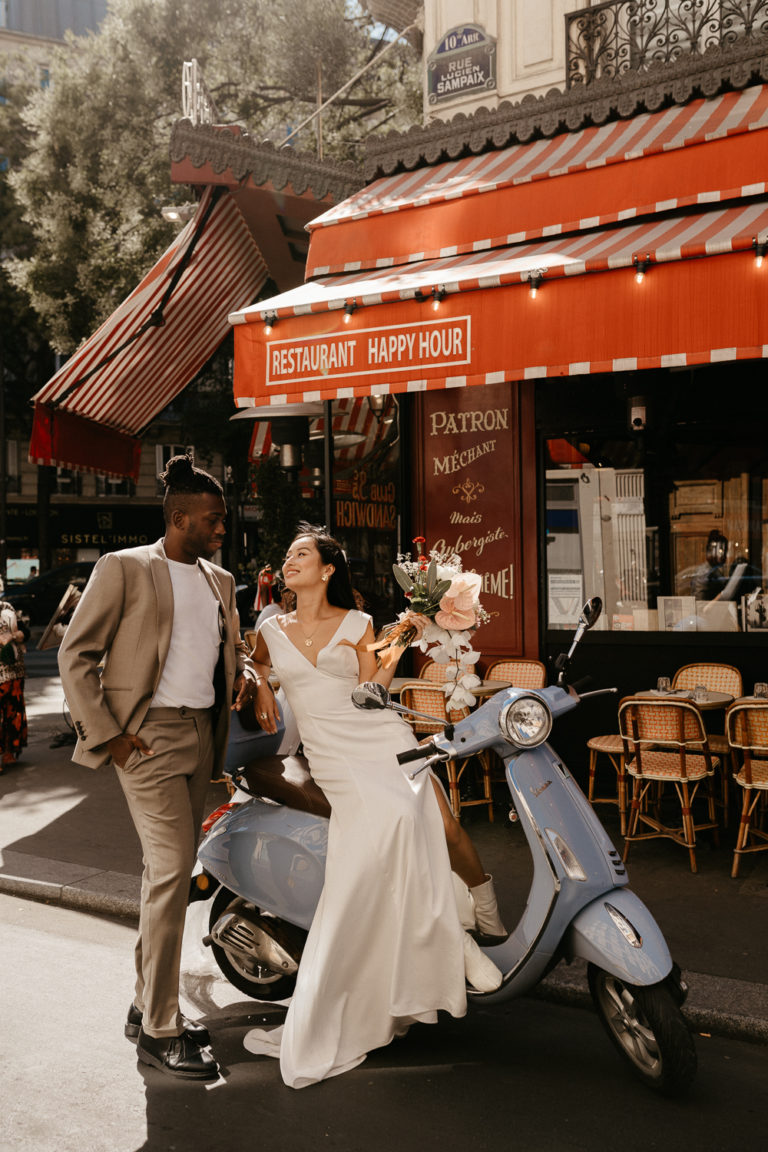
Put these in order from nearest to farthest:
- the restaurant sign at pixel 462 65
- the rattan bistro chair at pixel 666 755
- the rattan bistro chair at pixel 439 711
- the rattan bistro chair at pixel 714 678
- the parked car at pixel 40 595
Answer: the rattan bistro chair at pixel 666 755 < the rattan bistro chair at pixel 439 711 < the rattan bistro chair at pixel 714 678 < the restaurant sign at pixel 462 65 < the parked car at pixel 40 595

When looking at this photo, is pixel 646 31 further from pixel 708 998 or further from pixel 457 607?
pixel 708 998

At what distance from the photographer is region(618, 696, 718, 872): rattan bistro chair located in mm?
5691

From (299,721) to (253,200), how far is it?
6.27 metres

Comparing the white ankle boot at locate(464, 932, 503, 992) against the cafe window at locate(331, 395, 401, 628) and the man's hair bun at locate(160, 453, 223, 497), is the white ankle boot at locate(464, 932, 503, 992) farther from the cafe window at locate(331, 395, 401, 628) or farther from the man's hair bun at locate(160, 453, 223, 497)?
the cafe window at locate(331, 395, 401, 628)

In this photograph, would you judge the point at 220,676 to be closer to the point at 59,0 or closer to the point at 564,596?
the point at 564,596

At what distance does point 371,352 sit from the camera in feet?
20.4

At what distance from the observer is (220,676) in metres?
3.79

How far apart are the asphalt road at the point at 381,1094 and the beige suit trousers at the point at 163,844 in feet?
0.90

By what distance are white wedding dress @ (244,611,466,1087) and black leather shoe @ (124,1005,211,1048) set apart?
0.35 meters

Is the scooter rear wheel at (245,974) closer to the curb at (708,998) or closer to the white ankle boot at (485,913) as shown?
the white ankle boot at (485,913)

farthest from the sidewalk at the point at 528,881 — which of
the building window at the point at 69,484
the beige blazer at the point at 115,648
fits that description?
the building window at the point at 69,484

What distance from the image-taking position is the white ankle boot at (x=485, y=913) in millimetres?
3738

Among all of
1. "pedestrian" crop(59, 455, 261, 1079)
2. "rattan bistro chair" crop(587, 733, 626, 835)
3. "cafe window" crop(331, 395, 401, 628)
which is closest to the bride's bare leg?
"pedestrian" crop(59, 455, 261, 1079)

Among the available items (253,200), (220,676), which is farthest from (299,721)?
(253,200)
